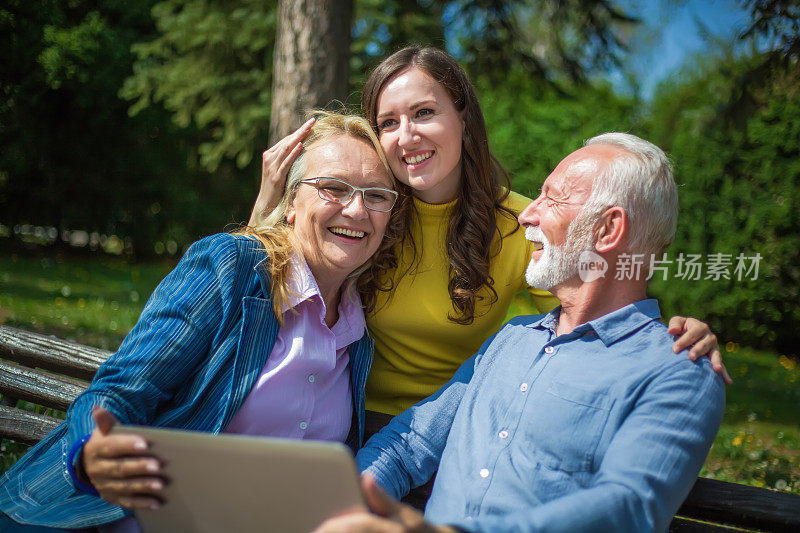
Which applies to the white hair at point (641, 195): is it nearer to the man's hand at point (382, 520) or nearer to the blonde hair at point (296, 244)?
the blonde hair at point (296, 244)

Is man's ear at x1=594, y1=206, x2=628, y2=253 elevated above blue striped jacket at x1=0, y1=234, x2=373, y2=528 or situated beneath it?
elevated above

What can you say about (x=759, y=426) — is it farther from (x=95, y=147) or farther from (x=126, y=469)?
(x=95, y=147)

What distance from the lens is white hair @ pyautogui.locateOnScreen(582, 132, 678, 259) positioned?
2.24 metres

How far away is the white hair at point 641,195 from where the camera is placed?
2.24 metres

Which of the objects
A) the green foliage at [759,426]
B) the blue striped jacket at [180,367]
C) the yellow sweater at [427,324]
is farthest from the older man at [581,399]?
the green foliage at [759,426]

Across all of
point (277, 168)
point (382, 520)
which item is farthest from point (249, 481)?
point (277, 168)

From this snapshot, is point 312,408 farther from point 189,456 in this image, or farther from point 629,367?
point 629,367

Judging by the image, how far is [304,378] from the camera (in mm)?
2479

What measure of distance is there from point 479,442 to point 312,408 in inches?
24.2

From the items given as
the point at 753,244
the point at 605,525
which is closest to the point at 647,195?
the point at 605,525

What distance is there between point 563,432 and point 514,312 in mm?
8280

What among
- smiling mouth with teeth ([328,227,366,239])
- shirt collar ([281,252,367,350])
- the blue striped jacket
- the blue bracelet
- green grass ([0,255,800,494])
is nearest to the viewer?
the blue bracelet

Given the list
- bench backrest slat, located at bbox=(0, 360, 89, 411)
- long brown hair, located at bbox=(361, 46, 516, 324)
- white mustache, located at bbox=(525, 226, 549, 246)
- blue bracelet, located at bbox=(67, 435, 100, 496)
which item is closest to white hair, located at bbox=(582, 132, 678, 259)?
white mustache, located at bbox=(525, 226, 549, 246)

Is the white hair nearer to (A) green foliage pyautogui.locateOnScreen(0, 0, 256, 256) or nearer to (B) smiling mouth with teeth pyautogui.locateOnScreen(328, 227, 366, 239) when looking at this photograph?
(B) smiling mouth with teeth pyautogui.locateOnScreen(328, 227, 366, 239)
